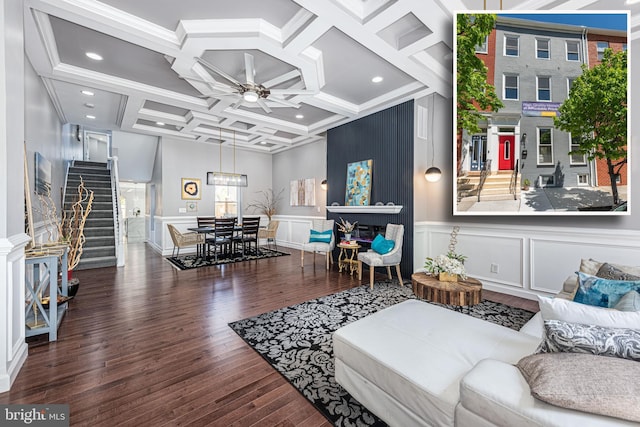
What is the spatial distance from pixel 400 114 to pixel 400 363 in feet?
14.2

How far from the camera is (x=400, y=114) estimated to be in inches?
185

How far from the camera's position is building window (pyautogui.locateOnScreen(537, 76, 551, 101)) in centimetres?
204

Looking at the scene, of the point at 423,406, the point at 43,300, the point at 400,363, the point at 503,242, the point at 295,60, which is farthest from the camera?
the point at 503,242

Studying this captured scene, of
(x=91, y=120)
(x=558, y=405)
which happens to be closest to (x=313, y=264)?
(x=558, y=405)

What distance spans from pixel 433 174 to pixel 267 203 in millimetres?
5926

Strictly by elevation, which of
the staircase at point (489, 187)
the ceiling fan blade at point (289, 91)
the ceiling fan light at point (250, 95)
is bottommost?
the staircase at point (489, 187)

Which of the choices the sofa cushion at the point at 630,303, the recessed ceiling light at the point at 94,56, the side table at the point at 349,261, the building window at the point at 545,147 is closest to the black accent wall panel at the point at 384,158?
the side table at the point at 349,261

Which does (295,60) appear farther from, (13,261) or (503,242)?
(503,242)

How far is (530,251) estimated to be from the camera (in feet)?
11.6

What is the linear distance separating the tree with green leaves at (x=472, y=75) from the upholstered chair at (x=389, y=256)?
2.49 meters

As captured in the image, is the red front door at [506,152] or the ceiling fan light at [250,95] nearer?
the red front door at [506,152]

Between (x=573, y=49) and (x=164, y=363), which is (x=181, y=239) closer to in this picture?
(x=164, y=363)

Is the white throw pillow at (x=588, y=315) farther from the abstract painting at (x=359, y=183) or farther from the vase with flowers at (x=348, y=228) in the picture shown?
the abstract painting at (x=359, y=183)

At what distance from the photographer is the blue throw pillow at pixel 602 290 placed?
1.70 metres
